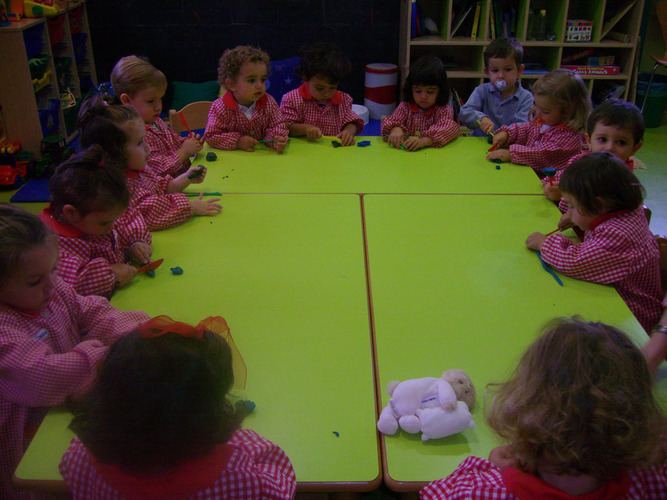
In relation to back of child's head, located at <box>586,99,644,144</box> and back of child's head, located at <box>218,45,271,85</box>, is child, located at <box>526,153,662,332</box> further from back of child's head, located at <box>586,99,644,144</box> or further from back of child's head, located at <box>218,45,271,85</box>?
back of child's head, located at <box>218,45,271,85</box>

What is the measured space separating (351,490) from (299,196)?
1.28 m

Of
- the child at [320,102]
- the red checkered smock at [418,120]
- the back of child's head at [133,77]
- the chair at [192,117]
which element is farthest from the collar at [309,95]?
the back of child's head at [133,77]

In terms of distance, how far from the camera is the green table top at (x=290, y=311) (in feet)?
3.47

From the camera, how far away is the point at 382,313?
1429 millimetres

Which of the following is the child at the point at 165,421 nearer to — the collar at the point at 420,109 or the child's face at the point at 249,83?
the child's face at the point at 249,83

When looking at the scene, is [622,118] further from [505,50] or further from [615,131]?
[505,50]

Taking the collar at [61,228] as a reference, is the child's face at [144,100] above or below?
above

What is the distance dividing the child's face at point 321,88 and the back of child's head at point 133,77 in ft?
Result: 2.53

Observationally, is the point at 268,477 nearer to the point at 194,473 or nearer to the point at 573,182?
the point at 194,473

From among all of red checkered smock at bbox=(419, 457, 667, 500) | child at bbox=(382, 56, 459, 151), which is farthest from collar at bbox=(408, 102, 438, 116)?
red checkered smock at bbox=(419, 457, 667, 500)

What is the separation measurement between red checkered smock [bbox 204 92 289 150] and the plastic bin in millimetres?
3862

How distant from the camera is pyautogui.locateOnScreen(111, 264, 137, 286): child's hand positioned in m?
1.53

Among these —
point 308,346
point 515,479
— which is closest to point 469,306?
point 308,346

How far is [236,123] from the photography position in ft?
8.75
